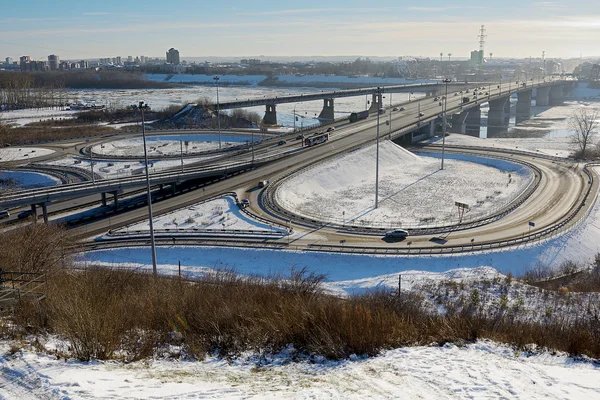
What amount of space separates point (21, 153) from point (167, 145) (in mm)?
19720

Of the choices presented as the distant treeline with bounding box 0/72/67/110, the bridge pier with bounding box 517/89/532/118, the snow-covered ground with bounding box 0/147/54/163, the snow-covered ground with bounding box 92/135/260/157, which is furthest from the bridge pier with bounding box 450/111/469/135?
the distant treeline with bounding box 0/72/67/110

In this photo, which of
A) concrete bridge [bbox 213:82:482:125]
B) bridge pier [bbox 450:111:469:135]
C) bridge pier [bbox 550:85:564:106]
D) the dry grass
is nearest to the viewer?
the dry grass

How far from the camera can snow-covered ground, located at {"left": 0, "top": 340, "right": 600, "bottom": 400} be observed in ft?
35.3

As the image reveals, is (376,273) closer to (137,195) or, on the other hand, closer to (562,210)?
(562,210)

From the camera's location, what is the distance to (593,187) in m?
49.6

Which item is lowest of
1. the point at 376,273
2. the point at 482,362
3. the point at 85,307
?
the point at 376,273

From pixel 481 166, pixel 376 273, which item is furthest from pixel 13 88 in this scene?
pixel 376 273

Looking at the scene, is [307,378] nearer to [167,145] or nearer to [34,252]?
[34,252]

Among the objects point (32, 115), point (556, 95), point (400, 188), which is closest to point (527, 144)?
point (400, 188)

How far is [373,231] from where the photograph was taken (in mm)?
36000

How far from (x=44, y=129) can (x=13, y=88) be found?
62.4m

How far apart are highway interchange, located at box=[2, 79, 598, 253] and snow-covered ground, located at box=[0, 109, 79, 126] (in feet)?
137

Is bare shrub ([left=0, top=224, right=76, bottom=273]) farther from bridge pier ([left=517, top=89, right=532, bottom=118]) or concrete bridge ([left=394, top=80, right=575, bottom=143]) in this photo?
bridge pier ([left=517, top=89, right=532, bottom=118])

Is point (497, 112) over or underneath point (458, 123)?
over
